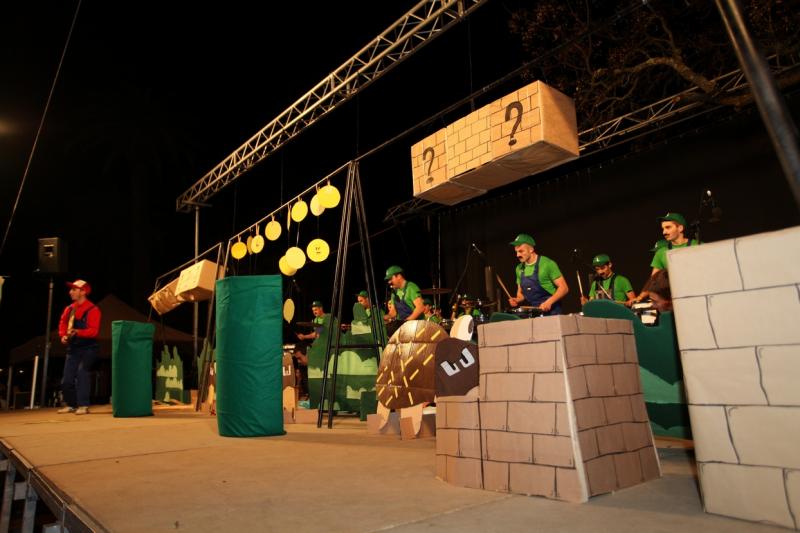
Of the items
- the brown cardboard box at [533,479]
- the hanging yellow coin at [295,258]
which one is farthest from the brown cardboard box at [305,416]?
the hanging yellow coin at [295,258]

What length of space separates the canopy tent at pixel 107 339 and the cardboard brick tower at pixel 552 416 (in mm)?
10930

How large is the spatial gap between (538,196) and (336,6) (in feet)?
18.5

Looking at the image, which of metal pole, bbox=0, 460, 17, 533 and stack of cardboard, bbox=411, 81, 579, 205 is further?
stack of cardboard, bbox=411, 81, 579, 205

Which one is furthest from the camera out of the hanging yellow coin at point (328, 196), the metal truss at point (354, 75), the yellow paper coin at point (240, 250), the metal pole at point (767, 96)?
the yellow paper coin at point (240, 250)

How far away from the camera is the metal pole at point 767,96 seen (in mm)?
1257

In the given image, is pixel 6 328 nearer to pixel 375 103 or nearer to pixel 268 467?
pixel 375 103

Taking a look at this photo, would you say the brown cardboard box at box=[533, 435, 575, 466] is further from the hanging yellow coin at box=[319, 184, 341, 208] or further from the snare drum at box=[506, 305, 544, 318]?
the hanging yellow coin at box=[319, 184, 341, 208]

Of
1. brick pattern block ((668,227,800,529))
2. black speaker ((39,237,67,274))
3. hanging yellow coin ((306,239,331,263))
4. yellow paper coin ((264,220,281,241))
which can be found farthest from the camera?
black speaker ((39,237,67,274))

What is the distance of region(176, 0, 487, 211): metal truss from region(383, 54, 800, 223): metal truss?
149 inches

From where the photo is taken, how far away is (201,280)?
28.7ft

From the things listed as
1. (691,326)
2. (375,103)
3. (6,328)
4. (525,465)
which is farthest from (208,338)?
(6,328)

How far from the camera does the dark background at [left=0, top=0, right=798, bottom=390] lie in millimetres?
8359

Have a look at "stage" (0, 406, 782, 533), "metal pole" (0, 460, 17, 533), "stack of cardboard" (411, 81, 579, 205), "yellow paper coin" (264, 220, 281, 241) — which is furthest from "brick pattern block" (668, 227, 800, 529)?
"yellow paper coin" (264, 220, 281, 241)

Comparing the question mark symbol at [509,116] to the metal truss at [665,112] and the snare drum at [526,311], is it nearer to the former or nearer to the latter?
the snare drum at [526,311]
